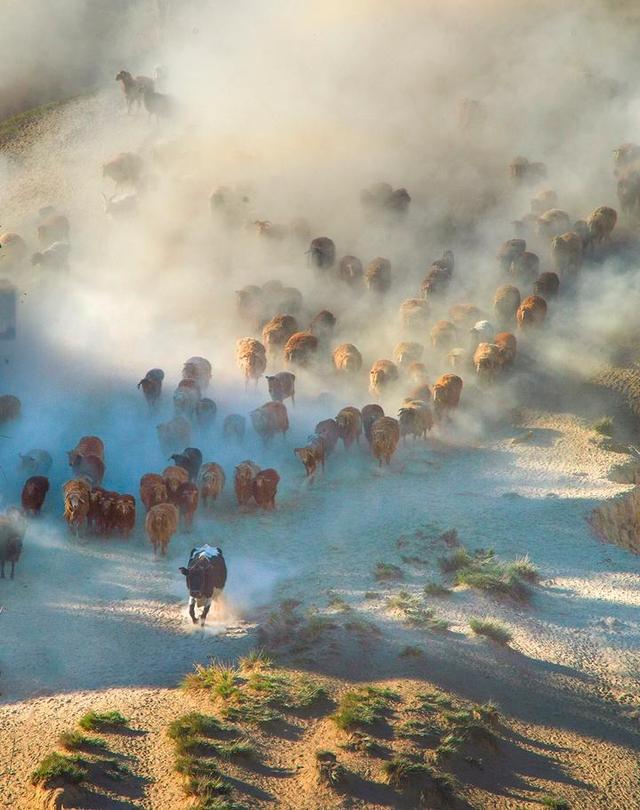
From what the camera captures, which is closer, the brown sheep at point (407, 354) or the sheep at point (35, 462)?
the sheep at point (35, 462)

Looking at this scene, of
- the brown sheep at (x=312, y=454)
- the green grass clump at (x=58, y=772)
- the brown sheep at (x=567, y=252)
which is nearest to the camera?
A: the green grass clump at (x=58, y=772)

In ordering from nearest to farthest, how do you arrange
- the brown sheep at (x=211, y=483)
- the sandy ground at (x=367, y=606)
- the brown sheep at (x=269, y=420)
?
the sandy ground at (x=367, y=606) → the brown sheep at (x=211, y=483) → the brown sheep at (x=269, y=420)

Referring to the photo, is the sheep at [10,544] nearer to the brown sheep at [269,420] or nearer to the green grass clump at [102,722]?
the green grass clump at [102,722]

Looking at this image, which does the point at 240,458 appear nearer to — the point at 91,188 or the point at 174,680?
the point at 174,680

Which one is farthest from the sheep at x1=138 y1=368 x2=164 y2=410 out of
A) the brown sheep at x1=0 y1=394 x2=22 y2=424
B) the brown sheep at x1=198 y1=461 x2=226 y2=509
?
the brown sheep at x1=198 y1=461 x2=226 y2=509

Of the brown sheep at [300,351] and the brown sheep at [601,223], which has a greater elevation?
the brown sheep at [601,223]

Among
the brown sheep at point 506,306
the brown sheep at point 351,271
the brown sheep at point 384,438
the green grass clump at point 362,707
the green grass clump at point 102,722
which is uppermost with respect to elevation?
the brown sheep at point 351,271

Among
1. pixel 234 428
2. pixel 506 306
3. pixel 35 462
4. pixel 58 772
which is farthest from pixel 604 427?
pixel 58 772

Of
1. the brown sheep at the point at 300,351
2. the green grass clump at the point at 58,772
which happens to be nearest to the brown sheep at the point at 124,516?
the green grass clump at the point at 58,772
